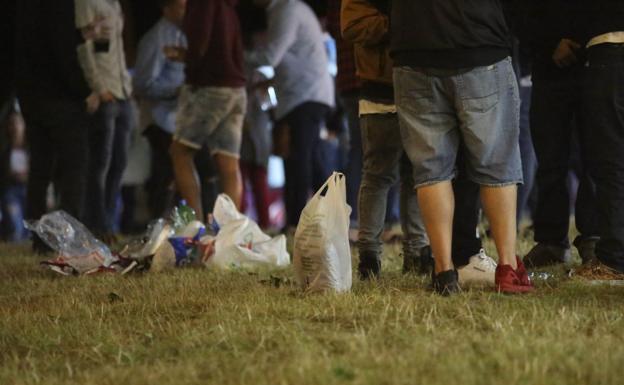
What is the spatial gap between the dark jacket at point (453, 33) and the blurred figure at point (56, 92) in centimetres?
340

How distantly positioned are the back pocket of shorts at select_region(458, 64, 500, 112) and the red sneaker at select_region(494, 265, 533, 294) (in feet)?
2.09

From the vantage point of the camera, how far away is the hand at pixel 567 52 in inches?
196

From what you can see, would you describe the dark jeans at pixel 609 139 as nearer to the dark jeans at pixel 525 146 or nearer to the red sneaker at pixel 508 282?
the red sneaker at pixel 508 282

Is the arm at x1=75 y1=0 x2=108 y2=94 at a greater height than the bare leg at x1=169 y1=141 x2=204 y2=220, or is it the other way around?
the arm at x1=75 y1=0 x2=108 y2=94

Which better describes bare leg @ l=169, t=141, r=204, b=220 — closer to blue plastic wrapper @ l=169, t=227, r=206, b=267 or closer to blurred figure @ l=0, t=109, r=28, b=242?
blue plastic wrapper @ l=169, t=227, r=206, b=267

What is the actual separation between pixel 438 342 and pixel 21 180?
31.2 ft

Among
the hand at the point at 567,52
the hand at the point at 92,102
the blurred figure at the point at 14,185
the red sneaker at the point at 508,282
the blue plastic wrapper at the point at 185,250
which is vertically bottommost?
the blurred figure at the point at 14,185

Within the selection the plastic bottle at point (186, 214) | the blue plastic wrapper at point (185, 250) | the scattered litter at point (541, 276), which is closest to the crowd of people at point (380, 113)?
the scattered litter at point (541, 276)

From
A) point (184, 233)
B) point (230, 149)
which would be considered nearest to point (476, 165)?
point (184, 233)

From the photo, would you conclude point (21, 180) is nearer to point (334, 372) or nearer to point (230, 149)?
point (230, 149)

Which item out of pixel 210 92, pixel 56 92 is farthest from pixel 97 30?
pixel 210 92

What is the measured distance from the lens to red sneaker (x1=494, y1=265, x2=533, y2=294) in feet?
13.3

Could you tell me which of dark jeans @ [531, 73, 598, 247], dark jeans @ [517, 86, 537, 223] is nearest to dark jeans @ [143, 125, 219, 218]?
dark jeans @ [517, 86, 537, 223]

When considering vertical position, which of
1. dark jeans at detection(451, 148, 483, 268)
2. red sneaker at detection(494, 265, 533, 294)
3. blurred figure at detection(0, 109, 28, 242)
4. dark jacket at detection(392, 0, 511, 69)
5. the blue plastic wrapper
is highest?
dark jacket at detection(392, 0, 511, 69)
